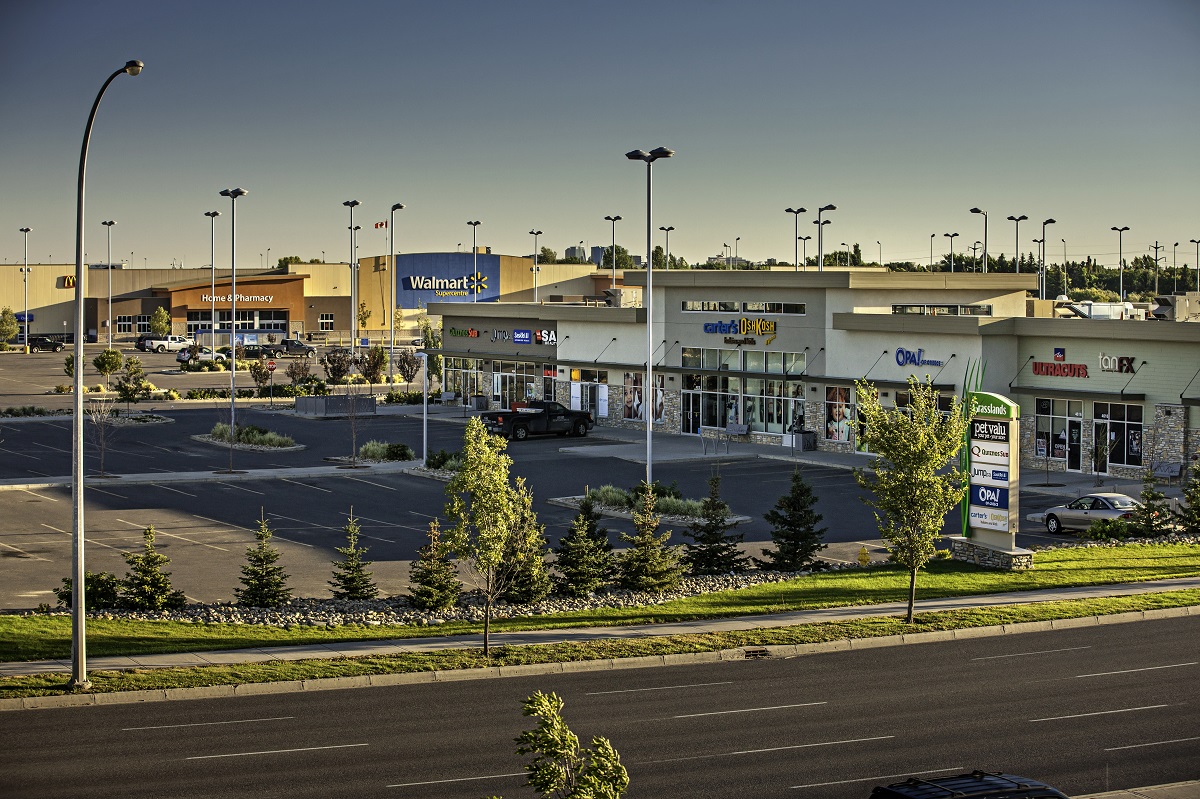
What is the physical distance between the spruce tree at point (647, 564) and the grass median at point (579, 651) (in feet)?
12.0

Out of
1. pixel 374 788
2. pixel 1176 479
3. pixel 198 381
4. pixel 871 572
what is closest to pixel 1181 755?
pixel 374 788

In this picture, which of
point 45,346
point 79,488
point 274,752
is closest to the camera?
point 274,752

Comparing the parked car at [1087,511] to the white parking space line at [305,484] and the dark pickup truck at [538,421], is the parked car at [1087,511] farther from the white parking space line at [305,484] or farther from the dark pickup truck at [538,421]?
the dark pickup truck at [538,421]

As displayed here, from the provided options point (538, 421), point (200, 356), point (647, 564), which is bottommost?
point (647, 564)

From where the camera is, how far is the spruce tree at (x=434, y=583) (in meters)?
25.0

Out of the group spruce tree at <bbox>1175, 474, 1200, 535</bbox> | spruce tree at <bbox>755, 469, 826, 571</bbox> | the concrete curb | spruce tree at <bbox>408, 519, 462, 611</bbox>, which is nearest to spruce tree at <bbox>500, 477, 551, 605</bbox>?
spruce tree at <bbox>408, 519, 462, 611</bbox>

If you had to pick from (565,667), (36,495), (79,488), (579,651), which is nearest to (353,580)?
(579,651)

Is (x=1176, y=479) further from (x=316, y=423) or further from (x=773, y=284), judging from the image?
(x=316, y=423)

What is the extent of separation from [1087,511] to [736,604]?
14247 mm

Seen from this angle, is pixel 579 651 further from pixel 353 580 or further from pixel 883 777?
pixel 883 777

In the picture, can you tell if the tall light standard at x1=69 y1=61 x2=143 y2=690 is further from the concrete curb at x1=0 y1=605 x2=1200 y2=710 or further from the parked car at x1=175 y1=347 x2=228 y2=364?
the parked car at x1=175 y1=347 x2=228 y2=364

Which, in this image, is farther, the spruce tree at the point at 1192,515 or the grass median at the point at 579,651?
the spruce tree at the point at 1192,515

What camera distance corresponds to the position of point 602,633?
2377 cm

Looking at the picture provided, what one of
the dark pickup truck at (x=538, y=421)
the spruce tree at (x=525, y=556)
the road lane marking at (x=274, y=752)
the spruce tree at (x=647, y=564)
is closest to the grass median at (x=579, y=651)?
the spruce tree at (x=525, y=556)
